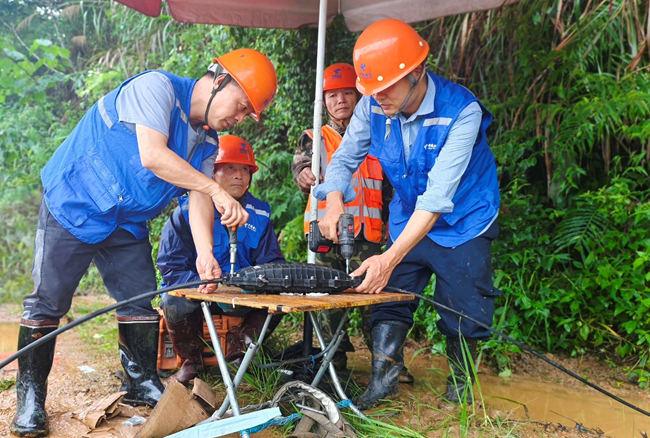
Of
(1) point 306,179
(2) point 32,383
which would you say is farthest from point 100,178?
(1) point 306,179

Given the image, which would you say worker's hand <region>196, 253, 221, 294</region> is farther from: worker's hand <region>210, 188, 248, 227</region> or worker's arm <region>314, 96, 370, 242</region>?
worker's arm <region>314, 96, 370, 242</region>

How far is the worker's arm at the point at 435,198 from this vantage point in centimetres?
239

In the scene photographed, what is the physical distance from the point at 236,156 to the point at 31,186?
5.28m

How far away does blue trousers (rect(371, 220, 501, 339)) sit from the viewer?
2.72m

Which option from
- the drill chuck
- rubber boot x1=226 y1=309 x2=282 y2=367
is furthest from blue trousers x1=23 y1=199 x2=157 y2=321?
the drill chuck

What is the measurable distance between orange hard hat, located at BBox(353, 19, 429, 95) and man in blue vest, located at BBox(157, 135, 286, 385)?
124 cm

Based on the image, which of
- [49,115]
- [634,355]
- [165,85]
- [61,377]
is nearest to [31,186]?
[49,115]

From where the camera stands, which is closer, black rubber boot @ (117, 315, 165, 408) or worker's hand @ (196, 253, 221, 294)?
worker's hand @ (196, 253, 221, 294)

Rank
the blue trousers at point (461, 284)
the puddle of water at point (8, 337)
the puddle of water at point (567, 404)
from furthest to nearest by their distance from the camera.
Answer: the puddle of water at point (8, 337), the puddle of water at point (567, 404), the blue trousers at point (461, 284)

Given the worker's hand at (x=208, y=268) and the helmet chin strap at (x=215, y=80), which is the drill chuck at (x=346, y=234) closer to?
the worker's hand at (x=208, y=268)

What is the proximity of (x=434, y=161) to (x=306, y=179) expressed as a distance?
A: 0.99 metres

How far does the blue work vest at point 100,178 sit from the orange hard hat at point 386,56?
2.89ft

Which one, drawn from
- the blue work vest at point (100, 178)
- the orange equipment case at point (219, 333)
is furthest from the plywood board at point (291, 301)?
the orange equipment case at point (219, 333)

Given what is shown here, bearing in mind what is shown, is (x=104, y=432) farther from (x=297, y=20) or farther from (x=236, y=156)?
(x=297, y=20)
